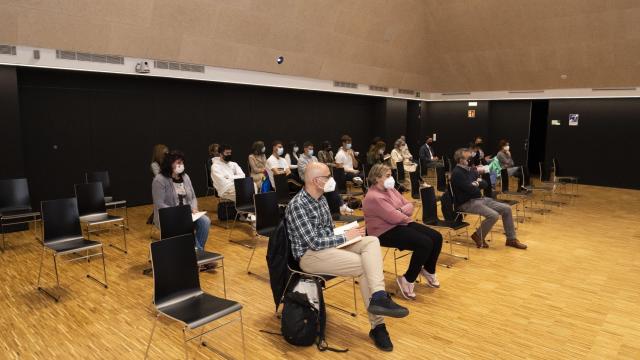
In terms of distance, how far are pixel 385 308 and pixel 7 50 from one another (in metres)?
6.76

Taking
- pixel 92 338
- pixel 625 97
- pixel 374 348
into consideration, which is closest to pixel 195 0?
pixel 92 338

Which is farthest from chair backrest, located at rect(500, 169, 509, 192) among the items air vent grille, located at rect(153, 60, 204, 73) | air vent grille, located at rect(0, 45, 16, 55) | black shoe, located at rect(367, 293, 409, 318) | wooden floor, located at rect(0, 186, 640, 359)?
air vent grille, located at rect(0, 45, 16, 55)

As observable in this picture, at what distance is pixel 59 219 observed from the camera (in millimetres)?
4492

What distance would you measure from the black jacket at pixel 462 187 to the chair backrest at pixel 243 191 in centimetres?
292

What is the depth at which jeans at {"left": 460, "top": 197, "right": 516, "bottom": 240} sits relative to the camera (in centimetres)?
595

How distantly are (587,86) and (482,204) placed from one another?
9.10m

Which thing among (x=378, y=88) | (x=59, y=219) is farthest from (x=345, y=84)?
(x=59, y=219)

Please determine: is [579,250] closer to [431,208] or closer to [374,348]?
[431,208]

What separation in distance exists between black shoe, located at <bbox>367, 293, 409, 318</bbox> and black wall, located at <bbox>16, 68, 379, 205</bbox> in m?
7.17

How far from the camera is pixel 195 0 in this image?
7617mm

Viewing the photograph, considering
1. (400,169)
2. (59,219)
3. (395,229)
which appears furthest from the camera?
(400,169)

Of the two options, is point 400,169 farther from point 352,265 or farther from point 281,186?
point 352,265

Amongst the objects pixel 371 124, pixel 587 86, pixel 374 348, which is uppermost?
pixel 587 86

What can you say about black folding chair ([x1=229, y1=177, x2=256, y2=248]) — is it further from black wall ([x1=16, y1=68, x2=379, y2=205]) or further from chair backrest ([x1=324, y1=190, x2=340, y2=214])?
black wall ([x1=16, y1=68, x2=379, y2=205])
